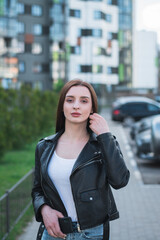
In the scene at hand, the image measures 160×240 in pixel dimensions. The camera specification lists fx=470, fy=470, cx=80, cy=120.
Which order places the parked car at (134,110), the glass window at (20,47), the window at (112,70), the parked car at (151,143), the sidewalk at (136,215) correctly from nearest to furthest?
1. the sidewalk at (136,215)
2. the parked car at (151,143)
3. the parked car at (134,110)
4. the glass window at (20,47)
5. the window at (112,70)

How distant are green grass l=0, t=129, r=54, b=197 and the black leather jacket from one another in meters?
6.53

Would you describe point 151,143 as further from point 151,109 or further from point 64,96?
point 151,109

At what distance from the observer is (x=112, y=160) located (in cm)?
288

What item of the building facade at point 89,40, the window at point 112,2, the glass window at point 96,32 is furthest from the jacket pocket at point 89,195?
the window at point 112,2

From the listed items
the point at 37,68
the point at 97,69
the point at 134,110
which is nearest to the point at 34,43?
the point at 37,68

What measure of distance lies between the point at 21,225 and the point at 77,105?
4.61m

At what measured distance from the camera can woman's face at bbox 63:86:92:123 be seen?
3064 mm

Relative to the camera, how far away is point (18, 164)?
46.3 ft

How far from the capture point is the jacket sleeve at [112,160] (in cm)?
288

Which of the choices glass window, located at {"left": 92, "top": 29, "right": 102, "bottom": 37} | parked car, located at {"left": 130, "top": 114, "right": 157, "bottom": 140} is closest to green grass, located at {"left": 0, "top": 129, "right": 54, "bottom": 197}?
parked car, located at {"left": 130, "top": 114, "right": 157, "bottom": 140}

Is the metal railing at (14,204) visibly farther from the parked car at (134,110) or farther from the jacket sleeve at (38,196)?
the parked car at (134,110)

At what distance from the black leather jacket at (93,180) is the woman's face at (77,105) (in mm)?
173

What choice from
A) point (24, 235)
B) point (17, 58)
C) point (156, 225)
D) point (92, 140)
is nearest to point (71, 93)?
point (92, 140)

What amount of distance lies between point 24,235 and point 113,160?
4.29 meters
